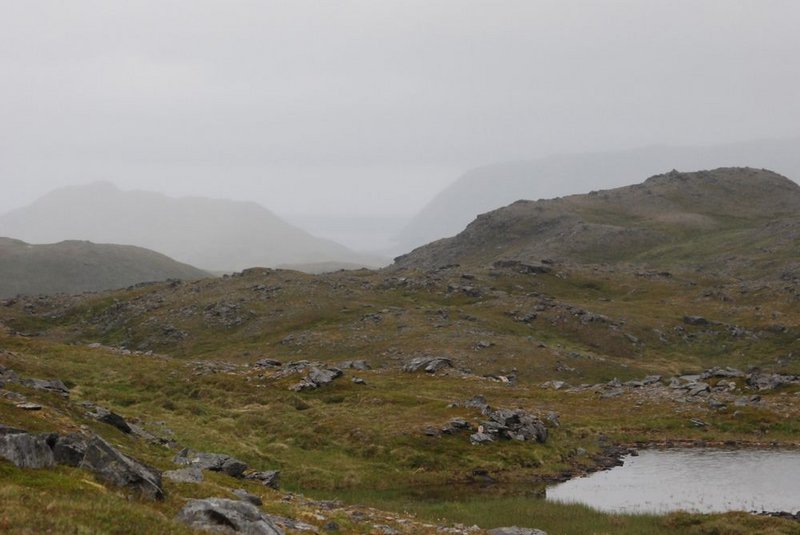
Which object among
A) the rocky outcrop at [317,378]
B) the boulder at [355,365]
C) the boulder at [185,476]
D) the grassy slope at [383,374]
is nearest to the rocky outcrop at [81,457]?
the grassy slope at [383,374]

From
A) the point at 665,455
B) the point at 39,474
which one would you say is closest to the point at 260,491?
the point at 39,474

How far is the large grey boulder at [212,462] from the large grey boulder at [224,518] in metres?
17.2

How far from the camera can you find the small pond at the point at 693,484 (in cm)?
4209

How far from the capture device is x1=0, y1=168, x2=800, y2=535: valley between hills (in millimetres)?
26578

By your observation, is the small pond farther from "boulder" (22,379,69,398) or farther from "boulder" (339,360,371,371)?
"boulder" (339,360,371,371)

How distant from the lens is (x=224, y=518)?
64.8 feet

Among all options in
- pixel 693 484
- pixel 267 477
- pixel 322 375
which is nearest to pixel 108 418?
pixel 267 477

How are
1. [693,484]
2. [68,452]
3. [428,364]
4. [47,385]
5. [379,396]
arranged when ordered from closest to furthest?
1. [68,452]
2. [47,385]
3. [693,484]
4. [379,396]
5. [428,364]

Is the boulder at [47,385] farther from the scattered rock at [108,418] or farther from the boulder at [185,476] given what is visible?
the boulder at [185,476]

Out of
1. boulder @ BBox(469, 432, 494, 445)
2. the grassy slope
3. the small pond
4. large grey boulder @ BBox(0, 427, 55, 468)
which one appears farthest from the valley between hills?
the small pond

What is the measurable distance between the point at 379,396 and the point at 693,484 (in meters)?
33.6

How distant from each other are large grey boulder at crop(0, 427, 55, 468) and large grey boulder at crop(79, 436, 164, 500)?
47.4 inches

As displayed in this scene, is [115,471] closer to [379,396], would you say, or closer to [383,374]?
[379,396]

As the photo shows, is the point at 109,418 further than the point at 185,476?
Yes
